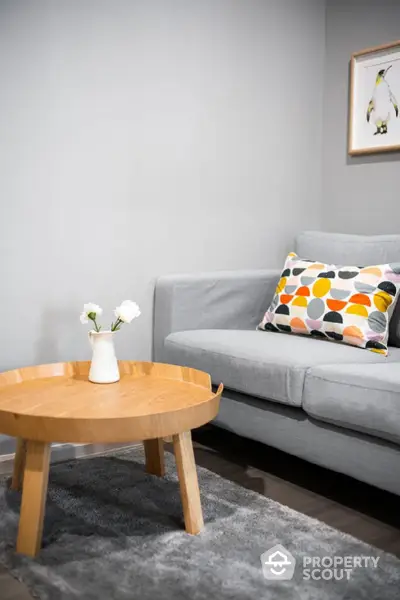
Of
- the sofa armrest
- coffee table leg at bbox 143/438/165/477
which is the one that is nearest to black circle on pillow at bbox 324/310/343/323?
the sofa armrest

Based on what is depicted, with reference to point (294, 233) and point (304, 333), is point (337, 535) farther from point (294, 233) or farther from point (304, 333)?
point (294, 233)

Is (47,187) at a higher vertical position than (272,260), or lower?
higher

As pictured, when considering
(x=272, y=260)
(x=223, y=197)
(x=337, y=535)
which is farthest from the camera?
(x=272, y=260)

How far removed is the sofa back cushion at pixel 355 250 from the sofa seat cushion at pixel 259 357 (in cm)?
20

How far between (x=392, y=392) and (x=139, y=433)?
0.73 metres

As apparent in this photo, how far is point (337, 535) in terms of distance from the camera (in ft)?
6.80

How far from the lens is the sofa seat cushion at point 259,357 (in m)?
2.43

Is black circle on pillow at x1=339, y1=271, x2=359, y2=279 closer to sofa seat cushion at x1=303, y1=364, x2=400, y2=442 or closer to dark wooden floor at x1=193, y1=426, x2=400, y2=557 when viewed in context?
sofa seat cushion at x1=303, y1=364, x2=400, y2=442

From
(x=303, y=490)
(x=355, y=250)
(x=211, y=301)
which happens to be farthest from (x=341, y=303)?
(x=303, y=490)

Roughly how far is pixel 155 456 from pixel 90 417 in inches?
28.2

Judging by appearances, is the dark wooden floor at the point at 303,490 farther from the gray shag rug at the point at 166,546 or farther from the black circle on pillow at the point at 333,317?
the black circle on pillow at the point at 333,317

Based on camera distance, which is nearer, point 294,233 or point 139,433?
point 139,433

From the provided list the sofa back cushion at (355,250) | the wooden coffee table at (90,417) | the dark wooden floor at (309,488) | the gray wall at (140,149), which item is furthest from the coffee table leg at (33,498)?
the sofa back cushion at (355,250)

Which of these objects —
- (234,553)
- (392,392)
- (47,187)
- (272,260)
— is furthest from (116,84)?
(234,553)
